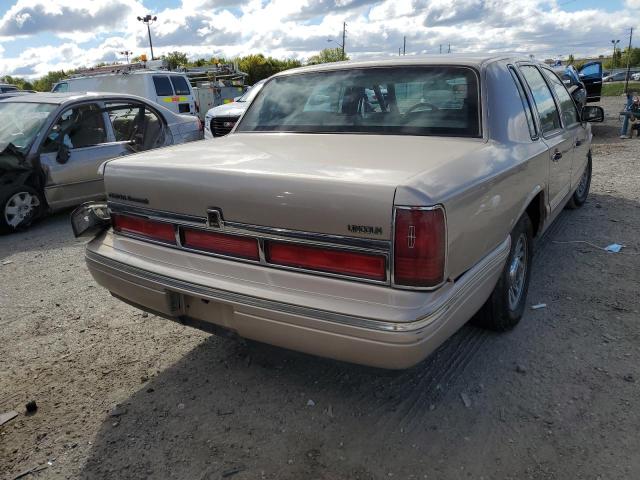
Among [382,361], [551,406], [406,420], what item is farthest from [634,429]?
[382,361]

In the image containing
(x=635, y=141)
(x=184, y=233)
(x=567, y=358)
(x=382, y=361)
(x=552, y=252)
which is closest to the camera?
(x=382, y=361)

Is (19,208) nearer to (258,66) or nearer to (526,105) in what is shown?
(526,105)

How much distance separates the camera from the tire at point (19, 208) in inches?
238

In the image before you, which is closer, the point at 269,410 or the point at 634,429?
the point at 634,429

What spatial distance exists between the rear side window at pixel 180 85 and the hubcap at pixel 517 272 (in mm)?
12808

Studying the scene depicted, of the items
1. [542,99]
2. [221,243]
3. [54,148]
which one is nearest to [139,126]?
[54,148]

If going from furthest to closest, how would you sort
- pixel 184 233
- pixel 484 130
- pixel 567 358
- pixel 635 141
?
pixel 635 141, pixel 567 358, pixel 484 130, pixel 184 233

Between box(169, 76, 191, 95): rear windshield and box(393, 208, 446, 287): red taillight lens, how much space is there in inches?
538

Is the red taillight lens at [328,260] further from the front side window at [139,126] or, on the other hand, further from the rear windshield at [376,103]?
the front side window at [139,126]

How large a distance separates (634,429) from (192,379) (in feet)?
7.53

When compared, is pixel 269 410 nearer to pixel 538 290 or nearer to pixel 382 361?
pixel 382 361

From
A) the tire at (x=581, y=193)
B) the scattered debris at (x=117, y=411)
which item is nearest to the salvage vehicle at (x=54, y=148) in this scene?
the scattered debris at (x=117, y=411)

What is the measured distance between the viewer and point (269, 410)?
2.74m

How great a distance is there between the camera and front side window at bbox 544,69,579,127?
441cm
